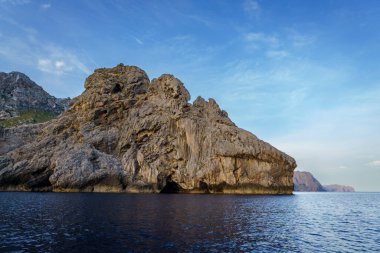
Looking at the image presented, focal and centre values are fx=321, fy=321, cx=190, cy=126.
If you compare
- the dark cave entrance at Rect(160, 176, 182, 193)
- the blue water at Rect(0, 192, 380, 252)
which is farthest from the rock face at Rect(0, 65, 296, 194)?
the blue water at Rect(0, 192, 380, 252)

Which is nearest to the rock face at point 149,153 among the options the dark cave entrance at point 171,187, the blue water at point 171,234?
the dark cave entrance at point 171,187

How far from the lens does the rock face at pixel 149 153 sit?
362ft

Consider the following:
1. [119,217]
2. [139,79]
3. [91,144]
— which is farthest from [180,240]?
[139,79]

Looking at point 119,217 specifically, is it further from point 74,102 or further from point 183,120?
point 74,102

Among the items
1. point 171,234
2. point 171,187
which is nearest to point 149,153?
point 171,187

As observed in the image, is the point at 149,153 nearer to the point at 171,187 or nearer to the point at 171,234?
the point at 171,187

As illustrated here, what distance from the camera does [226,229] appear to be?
127 ft

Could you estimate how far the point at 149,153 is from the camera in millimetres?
121062

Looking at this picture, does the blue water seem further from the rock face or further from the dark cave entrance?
the dark cave entrance

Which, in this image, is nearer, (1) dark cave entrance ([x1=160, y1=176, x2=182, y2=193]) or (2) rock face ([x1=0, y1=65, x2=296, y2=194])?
(2) rock face ([x1=0, y1=65, x2=296, y2=194])

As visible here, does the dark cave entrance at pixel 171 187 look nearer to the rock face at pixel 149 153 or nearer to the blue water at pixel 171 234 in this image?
the rock face at pixel 149 153

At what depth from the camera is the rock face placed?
110 m

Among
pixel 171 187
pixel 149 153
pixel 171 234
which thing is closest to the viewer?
pixel 171 234

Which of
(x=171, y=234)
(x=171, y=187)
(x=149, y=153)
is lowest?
(x=171, y=234)
